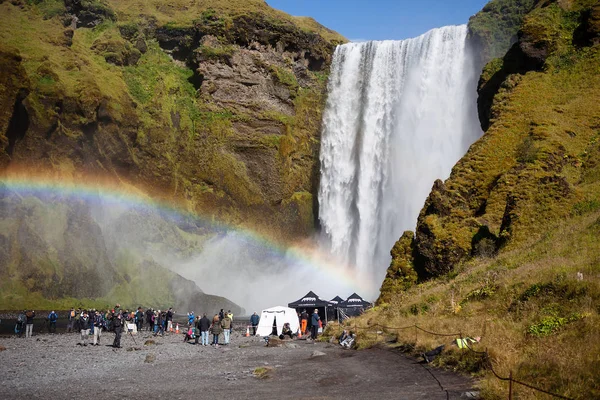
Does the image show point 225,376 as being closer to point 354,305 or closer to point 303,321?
point 354,305

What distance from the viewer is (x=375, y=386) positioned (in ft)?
42.8

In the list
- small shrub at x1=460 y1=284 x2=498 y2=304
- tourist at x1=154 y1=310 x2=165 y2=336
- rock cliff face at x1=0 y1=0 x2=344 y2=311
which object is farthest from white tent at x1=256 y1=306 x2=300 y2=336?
rock cliff face at x1=0 y1=0 x2=344 y2=311

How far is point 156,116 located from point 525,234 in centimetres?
5855

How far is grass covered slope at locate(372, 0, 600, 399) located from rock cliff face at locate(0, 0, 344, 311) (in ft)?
118

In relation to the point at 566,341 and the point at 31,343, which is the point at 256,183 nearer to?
the point at 31,343

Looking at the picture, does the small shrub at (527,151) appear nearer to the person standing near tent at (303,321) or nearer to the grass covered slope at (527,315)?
the grass covered slope at (527,315)

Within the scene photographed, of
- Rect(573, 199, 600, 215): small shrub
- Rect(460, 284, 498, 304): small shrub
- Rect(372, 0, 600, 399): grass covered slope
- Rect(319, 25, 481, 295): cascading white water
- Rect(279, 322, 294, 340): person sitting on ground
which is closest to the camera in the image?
Rect(372, 0, 600, 399): grass covered slope

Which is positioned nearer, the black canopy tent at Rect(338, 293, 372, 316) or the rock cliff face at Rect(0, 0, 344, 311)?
the black canopy tent at Rect(338, 293, 372, 316)

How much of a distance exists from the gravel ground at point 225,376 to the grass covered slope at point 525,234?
125cm

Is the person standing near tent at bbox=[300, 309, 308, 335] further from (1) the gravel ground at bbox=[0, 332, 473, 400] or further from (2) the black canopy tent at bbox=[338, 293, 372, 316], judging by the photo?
(1) the gravel ground at bbox=[0, 332, 473, 400]

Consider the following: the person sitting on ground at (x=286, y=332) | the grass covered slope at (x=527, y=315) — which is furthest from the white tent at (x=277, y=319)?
the grass covered slope at (x=527, y=315)

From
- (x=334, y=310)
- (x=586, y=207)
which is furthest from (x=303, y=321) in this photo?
(x=586, y=207)

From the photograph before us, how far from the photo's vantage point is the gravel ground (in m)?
12.8

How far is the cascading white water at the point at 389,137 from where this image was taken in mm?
59281
